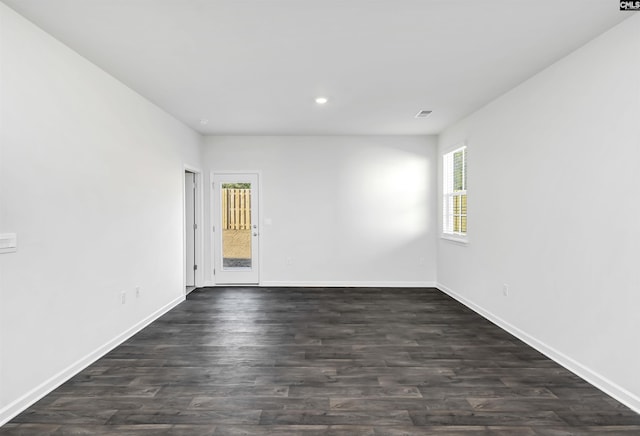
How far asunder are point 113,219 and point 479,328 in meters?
3.87

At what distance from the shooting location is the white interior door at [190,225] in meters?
6.16

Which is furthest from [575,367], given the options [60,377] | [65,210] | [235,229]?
[235,229]

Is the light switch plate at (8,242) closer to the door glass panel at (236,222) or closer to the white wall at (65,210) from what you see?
the white wall at (65,210)

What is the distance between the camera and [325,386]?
8.91ft

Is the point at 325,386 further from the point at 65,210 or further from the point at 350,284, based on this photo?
the point at 350,284

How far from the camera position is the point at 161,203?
462cm

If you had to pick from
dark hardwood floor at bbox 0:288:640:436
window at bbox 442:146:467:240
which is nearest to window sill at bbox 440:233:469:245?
window at bbox 442:146:467:240

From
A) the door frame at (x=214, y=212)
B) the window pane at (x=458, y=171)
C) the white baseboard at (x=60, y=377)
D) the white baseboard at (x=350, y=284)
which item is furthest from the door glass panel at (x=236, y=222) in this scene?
the window pane at (x=458, y=171)

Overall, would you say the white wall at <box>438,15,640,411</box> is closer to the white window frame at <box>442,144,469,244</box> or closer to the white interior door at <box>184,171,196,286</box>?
the white window frame at <box>442,144,469,244</box>

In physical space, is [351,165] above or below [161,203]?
above

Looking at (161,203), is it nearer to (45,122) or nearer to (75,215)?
(75,215)

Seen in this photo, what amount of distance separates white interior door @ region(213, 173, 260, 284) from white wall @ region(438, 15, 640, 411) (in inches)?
144

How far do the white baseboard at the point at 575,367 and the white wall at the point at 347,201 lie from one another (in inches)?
81.0

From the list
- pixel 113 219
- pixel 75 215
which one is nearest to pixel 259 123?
pixel 113 219
